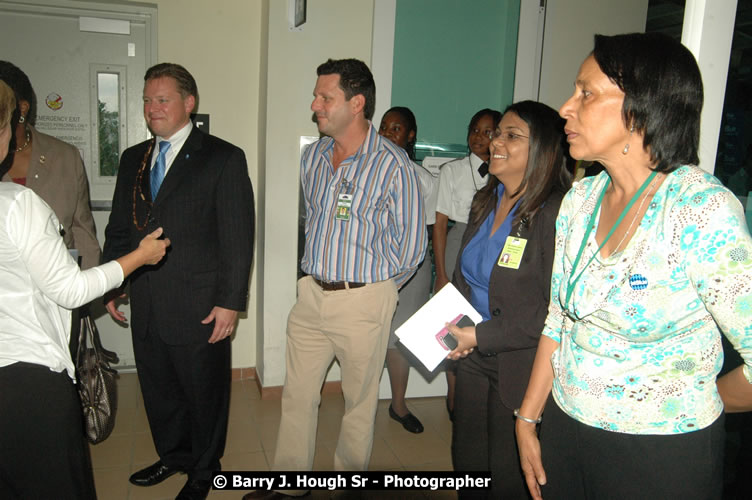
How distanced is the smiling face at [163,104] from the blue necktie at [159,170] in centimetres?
7

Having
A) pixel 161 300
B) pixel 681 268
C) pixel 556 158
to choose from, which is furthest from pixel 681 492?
pixel 161 300

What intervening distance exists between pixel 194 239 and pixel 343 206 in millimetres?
733

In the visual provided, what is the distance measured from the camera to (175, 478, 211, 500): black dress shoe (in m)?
2.53

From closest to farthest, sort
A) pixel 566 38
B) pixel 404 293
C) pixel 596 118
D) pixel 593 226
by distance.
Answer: pixel 596 118 < pixel 593 226 < pixel 404 293 < pixel 566 38

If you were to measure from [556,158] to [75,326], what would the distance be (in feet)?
7.51

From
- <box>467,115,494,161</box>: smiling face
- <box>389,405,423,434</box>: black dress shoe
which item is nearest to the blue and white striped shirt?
<box>467,115,494,161</box>: smiling face

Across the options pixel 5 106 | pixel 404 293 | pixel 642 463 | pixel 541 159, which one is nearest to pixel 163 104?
pixel 5 106

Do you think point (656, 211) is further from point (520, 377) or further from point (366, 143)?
point (366, 143)

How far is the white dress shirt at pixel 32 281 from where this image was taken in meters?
1.36

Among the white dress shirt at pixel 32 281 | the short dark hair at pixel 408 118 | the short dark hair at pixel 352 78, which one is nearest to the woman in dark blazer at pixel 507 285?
the short dark hair at pixel 352 78

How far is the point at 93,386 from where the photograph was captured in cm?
227

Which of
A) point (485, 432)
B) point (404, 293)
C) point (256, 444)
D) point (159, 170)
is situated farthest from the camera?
point (404, 293)

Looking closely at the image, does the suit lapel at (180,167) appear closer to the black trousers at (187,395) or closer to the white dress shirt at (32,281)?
the black trousers at (187,395)

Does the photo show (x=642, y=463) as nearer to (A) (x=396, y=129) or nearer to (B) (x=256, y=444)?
(B) (x=256, y=444)
